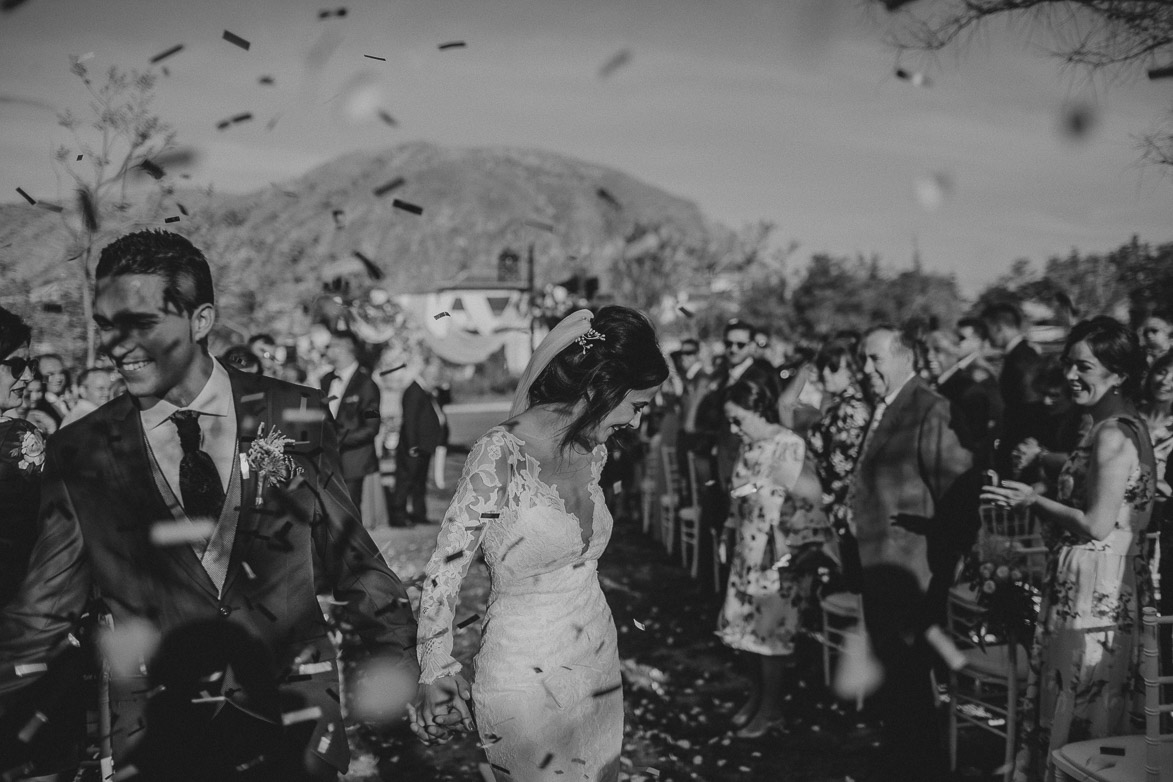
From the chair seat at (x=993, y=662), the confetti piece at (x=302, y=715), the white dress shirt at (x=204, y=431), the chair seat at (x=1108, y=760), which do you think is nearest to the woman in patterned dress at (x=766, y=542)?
the chair seat at (x=993, y=662)

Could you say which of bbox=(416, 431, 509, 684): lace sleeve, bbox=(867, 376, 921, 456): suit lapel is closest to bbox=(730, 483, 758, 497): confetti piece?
bbox=(867, 376, 921, 456): suit lapel

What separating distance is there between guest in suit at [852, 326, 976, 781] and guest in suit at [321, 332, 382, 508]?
5053mm

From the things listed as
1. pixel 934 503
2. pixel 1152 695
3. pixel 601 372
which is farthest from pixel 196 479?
pixel 934 503

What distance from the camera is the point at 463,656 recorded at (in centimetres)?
633

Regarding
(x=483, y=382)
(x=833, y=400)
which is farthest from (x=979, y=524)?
(x=483, y=382)

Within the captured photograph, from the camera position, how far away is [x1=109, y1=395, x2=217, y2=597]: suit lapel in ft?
6.48

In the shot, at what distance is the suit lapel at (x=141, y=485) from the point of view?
1974 millimetres

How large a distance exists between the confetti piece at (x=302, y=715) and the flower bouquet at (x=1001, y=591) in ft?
9.45

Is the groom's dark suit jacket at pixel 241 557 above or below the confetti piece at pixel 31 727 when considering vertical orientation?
above

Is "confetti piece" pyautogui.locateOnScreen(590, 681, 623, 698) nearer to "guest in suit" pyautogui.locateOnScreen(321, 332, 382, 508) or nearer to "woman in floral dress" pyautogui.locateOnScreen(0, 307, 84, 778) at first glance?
"woman in floral dress" pyautogui.locateOnScreen(0, 307, 84, 778)

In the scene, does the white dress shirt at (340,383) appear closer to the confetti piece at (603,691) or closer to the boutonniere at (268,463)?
the confetti piece at (603,691)

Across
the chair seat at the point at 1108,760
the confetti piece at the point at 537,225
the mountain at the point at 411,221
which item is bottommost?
the chair seat at the point at 1108,760

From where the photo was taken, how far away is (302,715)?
2074mm

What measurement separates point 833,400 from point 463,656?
3401 mm
